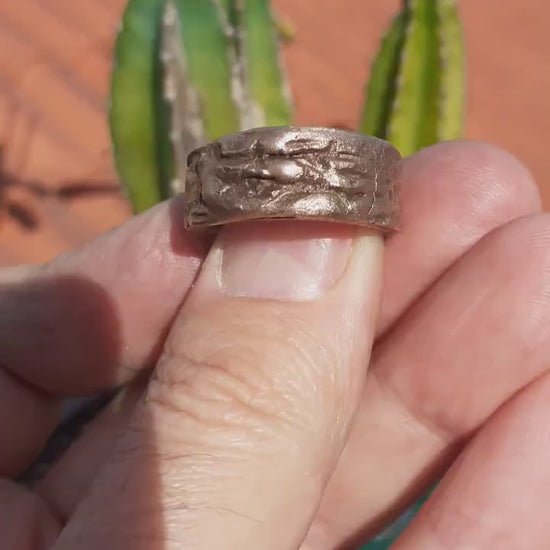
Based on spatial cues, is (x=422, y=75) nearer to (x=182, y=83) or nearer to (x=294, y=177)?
(x=182, y=83)

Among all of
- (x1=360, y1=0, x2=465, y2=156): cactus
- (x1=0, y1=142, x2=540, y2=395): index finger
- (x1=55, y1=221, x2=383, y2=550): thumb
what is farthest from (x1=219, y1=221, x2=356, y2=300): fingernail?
(x1=360, y1=0, x2=465, y2=156): cactus

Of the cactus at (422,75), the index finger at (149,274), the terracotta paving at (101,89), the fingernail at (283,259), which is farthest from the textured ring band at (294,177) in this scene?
the terracotta paving at (101,89)

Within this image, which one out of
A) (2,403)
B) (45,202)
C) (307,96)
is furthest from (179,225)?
(307,96)

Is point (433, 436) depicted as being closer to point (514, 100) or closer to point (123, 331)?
point (123, 331)

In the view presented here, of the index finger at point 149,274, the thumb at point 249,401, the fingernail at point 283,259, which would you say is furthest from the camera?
the index finger at point 149,274

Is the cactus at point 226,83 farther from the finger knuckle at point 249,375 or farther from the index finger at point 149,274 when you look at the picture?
the finger knuckle at point 249,375

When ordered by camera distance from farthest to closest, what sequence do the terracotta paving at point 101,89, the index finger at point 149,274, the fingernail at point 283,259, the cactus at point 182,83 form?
the terracotta paving at point 101,89, the cactus at point 182,83, the index finger at point 149,274, the fingernail at point 283,259
